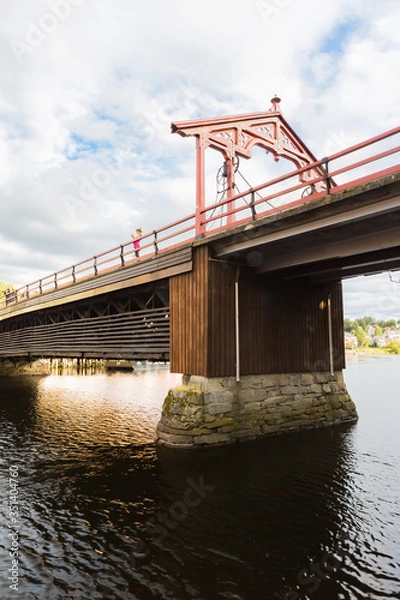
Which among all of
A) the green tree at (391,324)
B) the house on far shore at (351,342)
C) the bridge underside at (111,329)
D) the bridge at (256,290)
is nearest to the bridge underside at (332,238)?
the bridge at (256,290)

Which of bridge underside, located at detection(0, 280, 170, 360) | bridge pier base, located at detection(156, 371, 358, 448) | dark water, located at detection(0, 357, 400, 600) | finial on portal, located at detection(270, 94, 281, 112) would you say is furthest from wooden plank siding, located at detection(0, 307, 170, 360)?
finial on portal, located at detection(270, 94, 281, 112)

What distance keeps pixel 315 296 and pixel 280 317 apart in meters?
2.32

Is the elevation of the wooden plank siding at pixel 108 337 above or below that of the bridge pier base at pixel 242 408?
above

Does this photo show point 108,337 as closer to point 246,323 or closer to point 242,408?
point 246,323

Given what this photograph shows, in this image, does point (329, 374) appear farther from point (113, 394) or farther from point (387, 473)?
point (113, 394)

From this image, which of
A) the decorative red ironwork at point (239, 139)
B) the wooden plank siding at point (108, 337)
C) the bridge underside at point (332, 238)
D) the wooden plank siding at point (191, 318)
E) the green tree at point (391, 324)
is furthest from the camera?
the green tree at point (391, 324)

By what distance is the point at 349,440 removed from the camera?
13273 millimetres

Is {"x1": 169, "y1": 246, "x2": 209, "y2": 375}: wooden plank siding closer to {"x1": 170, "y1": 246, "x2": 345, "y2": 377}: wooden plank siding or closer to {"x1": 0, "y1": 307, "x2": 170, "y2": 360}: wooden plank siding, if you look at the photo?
{"x1": 170, "y1": 246, "x2": 345, "y2": 377}: wooden plank siding

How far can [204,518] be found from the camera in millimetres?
7520

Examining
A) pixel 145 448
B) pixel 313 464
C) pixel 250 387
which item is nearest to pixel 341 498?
pixel 313 464

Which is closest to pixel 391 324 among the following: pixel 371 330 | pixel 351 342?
pixel 371 330

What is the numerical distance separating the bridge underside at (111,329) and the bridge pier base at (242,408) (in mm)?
2851

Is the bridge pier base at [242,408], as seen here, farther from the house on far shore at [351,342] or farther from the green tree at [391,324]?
the green tree at [391,324]

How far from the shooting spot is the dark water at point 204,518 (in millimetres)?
5504
